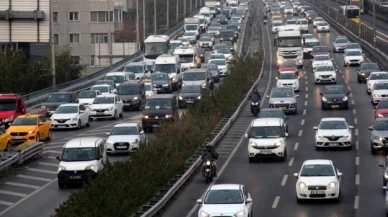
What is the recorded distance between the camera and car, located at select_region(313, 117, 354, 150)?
4538cm

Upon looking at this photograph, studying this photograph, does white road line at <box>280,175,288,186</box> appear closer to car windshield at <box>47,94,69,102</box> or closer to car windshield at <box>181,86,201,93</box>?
car windshield at <box>181,86,201,93</box>

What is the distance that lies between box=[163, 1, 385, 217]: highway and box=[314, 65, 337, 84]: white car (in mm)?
7340

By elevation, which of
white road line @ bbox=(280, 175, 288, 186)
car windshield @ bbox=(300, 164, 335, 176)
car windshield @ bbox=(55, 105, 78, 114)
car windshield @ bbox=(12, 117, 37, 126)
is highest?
car windshield @ bbox=(55, 105, 78, 114)

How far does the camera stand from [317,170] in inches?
1347

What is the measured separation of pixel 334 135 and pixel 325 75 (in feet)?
92.6

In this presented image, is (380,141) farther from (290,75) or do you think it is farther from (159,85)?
(159,85)

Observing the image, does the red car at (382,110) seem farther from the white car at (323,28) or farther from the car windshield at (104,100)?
the white car at (323,28)

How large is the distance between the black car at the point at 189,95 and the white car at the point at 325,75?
11.8 metres

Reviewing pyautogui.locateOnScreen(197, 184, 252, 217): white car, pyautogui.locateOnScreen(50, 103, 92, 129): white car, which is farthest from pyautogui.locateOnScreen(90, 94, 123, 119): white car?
pyautogui.locateOnScreen(197, 184, 252, 217): white car

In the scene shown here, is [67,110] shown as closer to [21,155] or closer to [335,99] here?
[21,155]

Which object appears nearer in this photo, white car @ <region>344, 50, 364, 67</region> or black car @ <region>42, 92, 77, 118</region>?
black car @ <region>42, 92, 77, 118</region>

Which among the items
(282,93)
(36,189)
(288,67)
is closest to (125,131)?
(36,189)

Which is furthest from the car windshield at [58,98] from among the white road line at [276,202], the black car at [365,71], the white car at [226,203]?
the white car at [226,203]

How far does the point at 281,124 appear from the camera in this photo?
145ft
